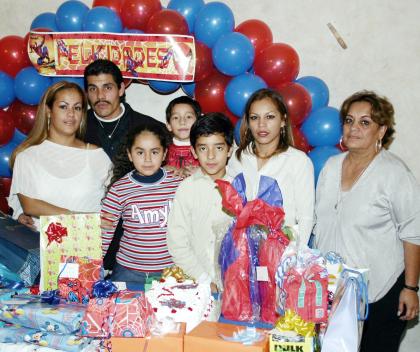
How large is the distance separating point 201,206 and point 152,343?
0.94 metres

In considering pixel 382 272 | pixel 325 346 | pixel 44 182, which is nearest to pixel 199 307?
pixel 325 346

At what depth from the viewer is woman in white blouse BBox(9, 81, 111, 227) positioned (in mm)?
2600

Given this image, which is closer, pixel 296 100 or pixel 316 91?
pixel 296 100

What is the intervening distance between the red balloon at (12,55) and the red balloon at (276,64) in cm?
182

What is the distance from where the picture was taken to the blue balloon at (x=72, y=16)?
11.3 ft

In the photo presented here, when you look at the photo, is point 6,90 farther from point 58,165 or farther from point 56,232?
point 56,232

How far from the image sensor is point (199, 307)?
1.63 meters

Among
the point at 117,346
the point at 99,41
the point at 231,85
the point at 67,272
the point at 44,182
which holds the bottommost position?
the point at 117,346

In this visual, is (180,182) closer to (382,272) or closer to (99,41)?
(382,272)

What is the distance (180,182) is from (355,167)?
0.92 m

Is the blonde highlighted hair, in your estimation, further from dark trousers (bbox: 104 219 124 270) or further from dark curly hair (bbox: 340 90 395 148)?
dark curly hair (bbox: 340 90 395 148)

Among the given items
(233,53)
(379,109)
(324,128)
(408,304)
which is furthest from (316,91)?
(408,304)

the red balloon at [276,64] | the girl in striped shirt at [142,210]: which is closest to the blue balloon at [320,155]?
the red balloon at [276,64]

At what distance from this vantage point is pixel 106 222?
2334mm
